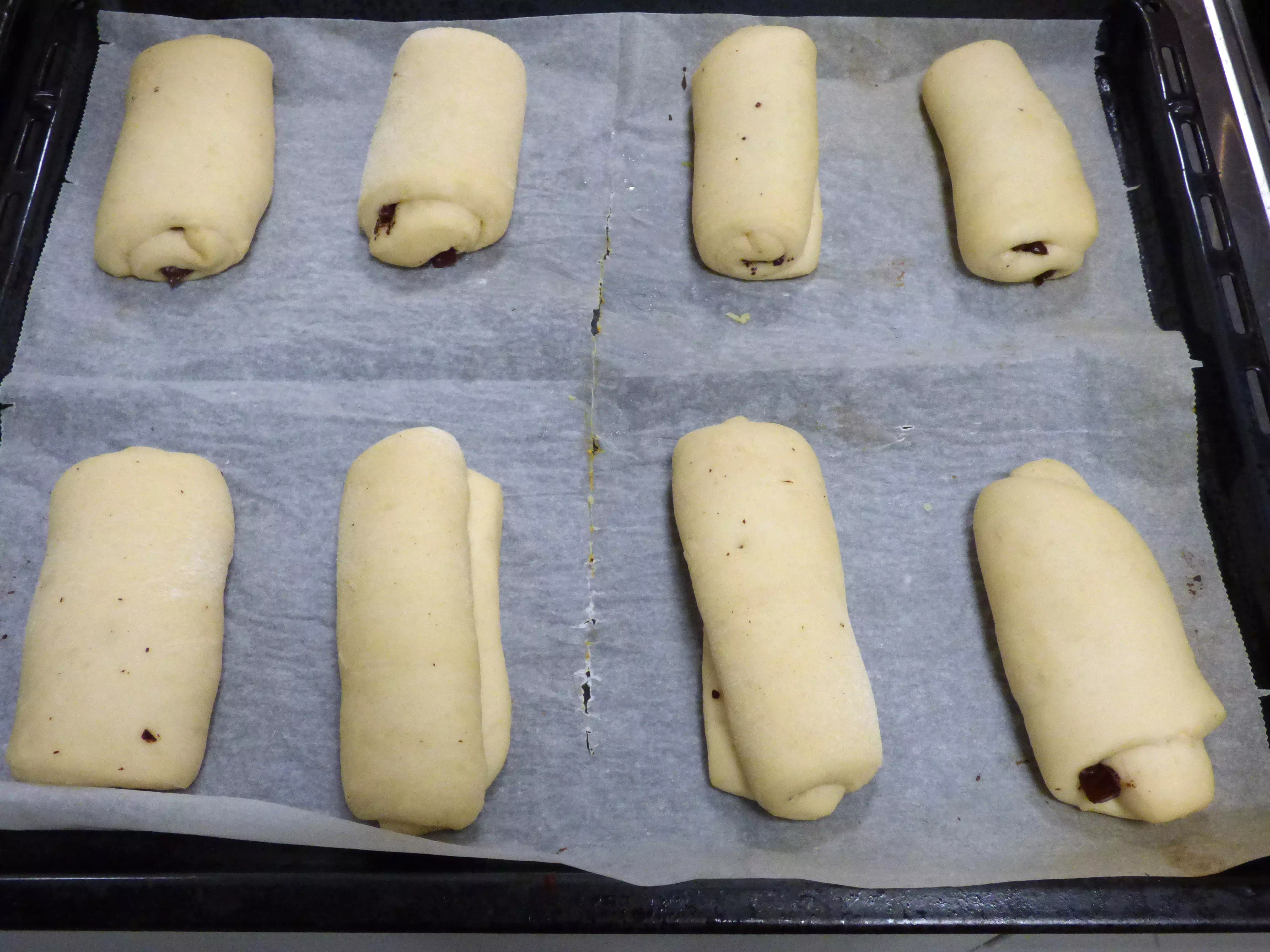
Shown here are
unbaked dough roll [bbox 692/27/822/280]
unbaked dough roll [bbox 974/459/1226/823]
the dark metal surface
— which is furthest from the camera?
unbaked dough roll [bbox 692/27/822/280]

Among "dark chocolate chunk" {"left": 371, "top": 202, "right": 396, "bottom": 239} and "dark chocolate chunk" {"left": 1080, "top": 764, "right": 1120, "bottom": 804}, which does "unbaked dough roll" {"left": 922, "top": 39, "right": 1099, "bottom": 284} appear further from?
"dark chocolate chunk" {"left": 371, "top": 202, "right": 396, "bottom": 239}

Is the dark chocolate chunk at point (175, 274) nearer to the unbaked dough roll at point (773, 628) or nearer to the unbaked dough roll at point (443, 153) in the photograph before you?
the unbaked dough roll at point (443, 153)

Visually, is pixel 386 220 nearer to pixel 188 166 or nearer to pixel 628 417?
pixel 188 166

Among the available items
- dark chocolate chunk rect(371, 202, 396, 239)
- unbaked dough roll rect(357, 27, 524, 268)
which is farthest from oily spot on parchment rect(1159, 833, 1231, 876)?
dark chocolate chunk rect(371, 202, 396, 239)

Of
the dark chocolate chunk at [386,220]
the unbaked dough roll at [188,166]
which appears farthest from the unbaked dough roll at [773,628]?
the unbaked dough roll at [188,166]

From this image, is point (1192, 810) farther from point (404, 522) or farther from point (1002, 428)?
point (404, 522)

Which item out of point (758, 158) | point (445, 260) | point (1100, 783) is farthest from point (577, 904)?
point (758, 158)
